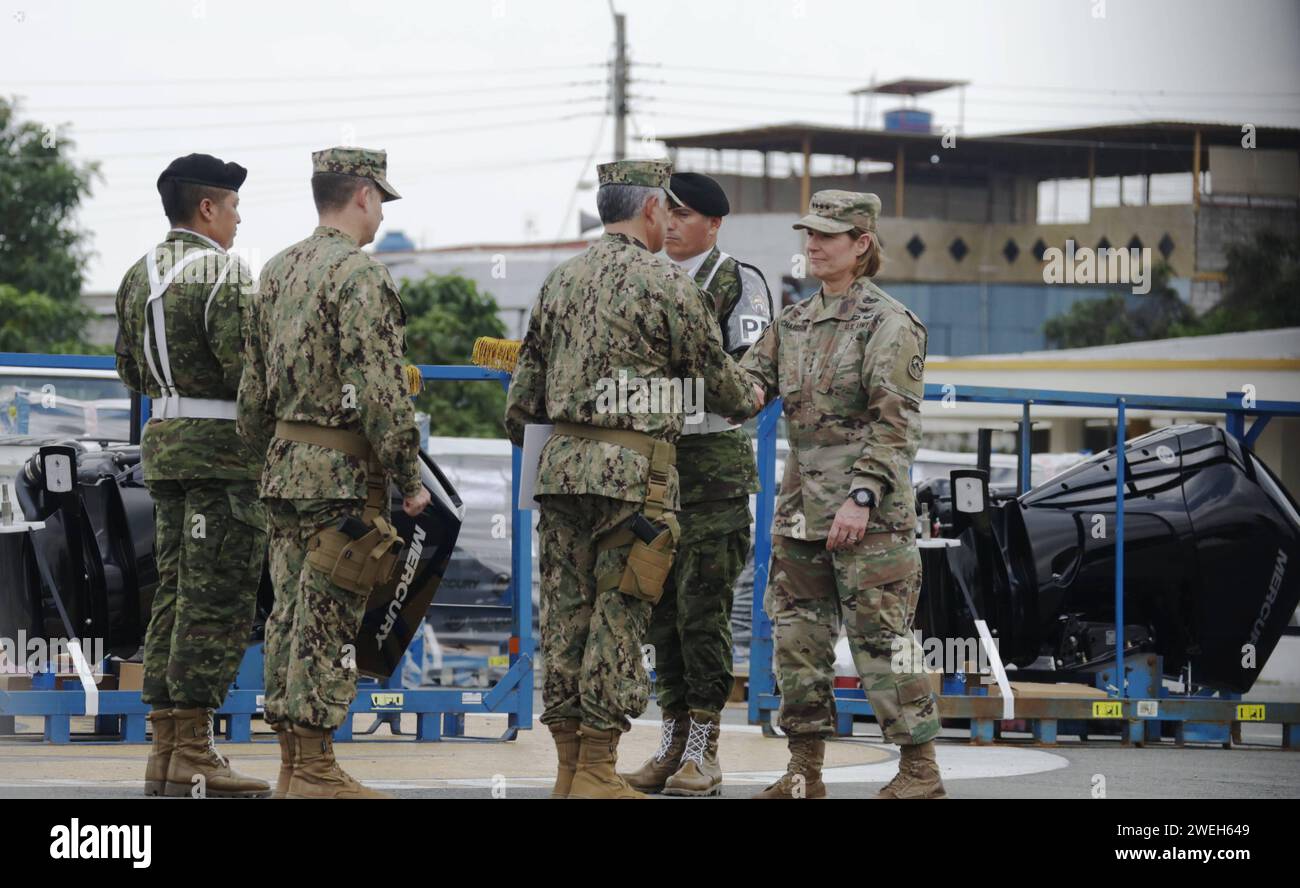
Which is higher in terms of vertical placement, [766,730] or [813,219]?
[813,219]

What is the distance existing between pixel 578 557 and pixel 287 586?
0.92m

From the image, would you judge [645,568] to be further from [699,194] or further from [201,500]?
[699,194]

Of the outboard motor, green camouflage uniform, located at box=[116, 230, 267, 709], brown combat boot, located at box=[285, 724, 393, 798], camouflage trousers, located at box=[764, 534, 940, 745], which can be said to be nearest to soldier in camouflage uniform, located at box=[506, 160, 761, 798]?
camouflage trousers, located at box=[764, 534, 940, 745]

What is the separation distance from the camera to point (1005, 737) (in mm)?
10164

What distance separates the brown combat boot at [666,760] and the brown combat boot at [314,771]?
117 cm

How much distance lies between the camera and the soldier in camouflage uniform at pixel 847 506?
6008 mm

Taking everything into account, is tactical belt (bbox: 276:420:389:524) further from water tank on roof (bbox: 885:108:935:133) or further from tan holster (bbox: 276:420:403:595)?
water tank on roof (bbox: 885:108:935:133)

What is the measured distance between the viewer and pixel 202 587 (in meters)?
6.16

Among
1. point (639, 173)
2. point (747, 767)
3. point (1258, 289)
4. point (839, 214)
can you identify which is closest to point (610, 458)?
point (639, 173)

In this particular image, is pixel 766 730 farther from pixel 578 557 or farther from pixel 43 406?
pixel 43 406

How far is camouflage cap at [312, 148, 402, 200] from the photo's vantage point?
5.88m
